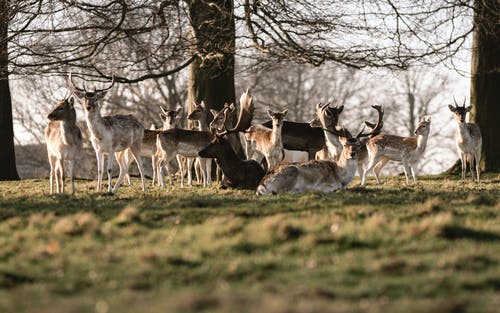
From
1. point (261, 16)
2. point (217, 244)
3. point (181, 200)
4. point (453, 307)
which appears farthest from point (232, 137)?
point (453, 307)

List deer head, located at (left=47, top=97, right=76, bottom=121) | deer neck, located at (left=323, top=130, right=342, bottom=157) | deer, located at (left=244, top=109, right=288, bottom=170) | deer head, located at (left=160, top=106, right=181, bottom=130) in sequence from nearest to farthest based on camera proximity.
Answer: deer head, located at (left=47, top=97, right=76, bottom=121) → deer, located at (left=244, top=109, right=288, bottom=170) → deer neck, located at (left=323, top=130, right=342, bottom=157) → deer head, located at (left=160, top=106, right=181, bottom=130)

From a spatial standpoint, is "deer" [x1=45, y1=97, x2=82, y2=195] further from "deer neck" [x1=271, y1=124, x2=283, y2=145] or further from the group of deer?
"deer neck" [x1=271, y1=124, x2=283, y2=145]

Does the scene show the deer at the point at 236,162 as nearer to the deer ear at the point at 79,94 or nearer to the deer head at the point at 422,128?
the deer ear at the point at 79,94

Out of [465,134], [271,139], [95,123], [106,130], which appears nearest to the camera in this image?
[95,123]

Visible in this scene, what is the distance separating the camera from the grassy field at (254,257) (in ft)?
17.4

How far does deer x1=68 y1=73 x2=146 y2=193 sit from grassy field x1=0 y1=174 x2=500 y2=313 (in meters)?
2.79

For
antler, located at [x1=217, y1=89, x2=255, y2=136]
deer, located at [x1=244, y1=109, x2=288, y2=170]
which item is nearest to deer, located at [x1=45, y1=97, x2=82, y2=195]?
antler, located at [x1=217, y1=89, x2=255, y2=136]

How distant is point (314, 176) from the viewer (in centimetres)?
1152

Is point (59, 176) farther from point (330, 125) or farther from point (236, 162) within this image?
point (330, 125)

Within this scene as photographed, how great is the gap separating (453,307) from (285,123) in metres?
12.0

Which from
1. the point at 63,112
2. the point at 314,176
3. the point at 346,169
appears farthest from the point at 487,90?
the point at 63,112

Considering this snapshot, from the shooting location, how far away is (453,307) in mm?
5074

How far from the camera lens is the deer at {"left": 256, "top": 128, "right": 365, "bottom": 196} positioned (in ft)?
37.2

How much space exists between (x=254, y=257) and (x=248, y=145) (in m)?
10.1
